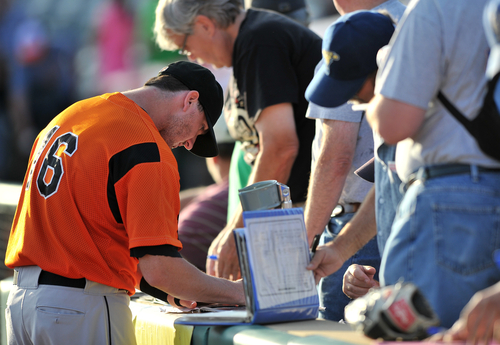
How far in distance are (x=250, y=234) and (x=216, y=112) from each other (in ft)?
2.79

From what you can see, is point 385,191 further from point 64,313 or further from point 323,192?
point 64,313

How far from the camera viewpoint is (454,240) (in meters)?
1.23

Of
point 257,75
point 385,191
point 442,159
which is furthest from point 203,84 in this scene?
point 442,159

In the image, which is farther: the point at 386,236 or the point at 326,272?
the point at 326,272

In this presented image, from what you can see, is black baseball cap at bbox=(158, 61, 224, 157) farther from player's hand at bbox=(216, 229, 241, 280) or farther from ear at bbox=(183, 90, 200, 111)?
player's hand at bbox=(216, 229, 241, 280)

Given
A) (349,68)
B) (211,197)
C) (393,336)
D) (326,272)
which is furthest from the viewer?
(211,197)

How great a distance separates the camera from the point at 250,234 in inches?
64.5

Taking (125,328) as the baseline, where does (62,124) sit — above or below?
above

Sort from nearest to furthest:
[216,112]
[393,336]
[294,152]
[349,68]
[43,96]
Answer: [393,336] < [349,68] < [216,112] < [294,152] < [43,96]

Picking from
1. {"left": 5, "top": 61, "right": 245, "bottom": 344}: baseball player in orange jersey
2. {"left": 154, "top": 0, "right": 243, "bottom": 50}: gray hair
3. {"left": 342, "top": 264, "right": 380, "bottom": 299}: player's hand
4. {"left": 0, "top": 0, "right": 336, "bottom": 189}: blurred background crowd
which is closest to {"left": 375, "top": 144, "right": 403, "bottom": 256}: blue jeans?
{"left": 342, "top": 264, "right": 380, "bottom": 299}: player's hand

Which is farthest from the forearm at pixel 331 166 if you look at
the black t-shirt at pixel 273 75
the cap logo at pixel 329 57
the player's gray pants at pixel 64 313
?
the player's gray pants at pixel 64 313

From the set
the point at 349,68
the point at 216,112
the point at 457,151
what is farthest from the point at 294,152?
the point at 457,151

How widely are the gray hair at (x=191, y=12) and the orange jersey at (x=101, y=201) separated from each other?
1098mm

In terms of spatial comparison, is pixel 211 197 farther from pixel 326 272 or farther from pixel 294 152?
pixel 326 272
